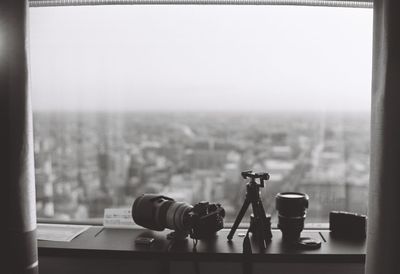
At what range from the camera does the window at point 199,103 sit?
154cm

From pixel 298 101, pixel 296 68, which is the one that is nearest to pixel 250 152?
pixel 298 101

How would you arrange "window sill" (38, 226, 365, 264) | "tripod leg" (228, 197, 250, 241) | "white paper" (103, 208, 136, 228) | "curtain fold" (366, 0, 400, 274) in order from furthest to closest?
1. "white paper" (103, 208, 136, 228)
2. "tripod leg" (228, 197, 250, 241)
3. "window sill" (38, 226, 365, 264)
4. "curtain fold" (366, 0, 400, 274)

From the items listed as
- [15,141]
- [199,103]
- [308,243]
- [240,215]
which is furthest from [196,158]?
[15,141]

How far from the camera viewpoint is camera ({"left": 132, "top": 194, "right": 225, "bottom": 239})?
1.28 m

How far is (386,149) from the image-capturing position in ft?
3.40

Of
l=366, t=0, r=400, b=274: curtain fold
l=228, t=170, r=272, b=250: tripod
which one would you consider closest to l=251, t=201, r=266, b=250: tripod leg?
l=228, t=170, r=272, b=250: tripod

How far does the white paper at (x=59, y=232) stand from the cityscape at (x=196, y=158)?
95 millimetres

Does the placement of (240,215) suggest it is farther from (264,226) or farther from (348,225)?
(348,225)

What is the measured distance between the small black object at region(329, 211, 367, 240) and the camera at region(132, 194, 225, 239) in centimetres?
44

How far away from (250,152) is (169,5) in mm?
707

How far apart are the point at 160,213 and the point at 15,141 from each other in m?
0.52

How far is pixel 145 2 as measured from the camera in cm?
146

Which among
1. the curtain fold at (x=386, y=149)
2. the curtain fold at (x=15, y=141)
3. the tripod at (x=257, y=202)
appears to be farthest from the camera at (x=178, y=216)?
the curtain fold at (x=386, y=149)

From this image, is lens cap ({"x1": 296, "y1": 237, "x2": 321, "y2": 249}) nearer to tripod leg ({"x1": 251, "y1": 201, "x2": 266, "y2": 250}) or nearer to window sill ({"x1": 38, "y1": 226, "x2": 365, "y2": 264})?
window sill ({"x1": 38, "y1": 226, "x2": 365, "y2": 264})
